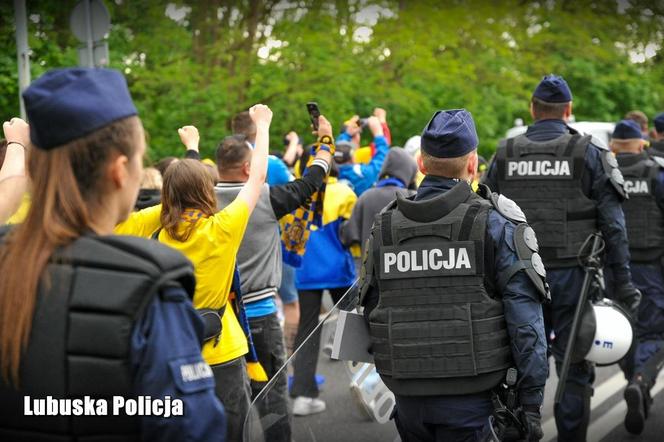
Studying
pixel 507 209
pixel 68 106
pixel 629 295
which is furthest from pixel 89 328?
pixel 629 295

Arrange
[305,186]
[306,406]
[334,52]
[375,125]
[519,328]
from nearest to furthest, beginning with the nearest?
[519,328]
[306,406]
[305,186]
[375,125]
[334,52]

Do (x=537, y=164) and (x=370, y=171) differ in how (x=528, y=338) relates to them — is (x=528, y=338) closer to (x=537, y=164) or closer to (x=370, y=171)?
(x=537, y=164)

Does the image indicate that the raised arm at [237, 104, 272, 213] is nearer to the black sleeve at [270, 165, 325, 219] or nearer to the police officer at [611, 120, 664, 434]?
the black sleeve at [270, 165, 325, 219]

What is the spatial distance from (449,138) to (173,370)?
7.23 feet

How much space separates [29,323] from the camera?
210 centimetres

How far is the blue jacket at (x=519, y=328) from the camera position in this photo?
3.84 metres

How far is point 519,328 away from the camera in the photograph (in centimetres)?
383

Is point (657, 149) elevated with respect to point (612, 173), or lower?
lower

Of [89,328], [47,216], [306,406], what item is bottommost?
[306,406]

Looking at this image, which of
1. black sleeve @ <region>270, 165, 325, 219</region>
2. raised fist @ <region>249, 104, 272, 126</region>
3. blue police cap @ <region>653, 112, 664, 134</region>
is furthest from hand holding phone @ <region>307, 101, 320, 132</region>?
blue police cap @ <region>653, 112, 664, 134</region>

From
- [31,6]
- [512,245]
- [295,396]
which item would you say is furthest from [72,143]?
[31,6]

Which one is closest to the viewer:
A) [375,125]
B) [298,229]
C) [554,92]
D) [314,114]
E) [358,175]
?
[314,114]

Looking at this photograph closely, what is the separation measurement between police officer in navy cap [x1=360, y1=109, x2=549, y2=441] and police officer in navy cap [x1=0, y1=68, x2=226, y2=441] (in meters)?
1.83

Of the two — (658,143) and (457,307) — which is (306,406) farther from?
(658,143)
